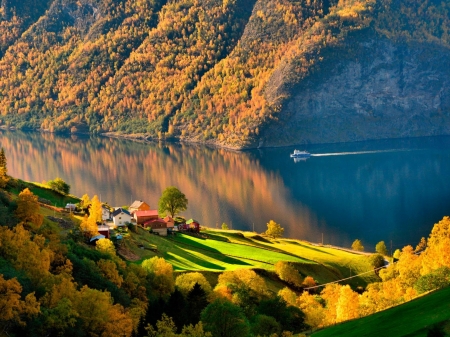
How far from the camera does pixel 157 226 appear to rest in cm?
8138

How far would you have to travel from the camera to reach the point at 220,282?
60.4m

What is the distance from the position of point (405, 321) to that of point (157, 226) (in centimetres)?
5266

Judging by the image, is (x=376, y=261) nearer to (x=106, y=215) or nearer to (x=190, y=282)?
(x=106, y=215)

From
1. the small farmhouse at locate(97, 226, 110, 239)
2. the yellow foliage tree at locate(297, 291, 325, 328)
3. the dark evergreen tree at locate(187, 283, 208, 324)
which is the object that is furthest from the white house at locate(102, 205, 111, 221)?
the dark evergreen tree at locate(187, 283, 208, 324)

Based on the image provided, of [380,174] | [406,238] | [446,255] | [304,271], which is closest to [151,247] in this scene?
[304,271]

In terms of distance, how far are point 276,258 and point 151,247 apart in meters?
16.0

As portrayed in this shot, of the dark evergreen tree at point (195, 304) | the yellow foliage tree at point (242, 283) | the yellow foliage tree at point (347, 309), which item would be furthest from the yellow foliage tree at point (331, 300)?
the dark evergreen tree at point (195, 304)

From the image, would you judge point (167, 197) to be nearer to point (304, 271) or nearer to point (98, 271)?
point (304, 271)

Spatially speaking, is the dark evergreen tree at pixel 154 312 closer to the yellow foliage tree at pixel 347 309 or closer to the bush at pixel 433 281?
the yellow foliage tree at pixel 347 309

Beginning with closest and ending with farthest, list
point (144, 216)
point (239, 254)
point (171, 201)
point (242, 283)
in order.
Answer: point (242, 283)
point (239, 254)
point (144, 216)
point (171, 201)

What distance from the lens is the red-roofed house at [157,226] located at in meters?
80.9

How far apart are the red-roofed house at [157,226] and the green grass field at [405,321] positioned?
149 feet

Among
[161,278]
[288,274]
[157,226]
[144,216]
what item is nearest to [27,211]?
[161,278]

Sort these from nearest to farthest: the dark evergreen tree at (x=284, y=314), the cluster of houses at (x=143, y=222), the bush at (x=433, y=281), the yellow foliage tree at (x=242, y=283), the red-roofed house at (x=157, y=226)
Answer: the bush at (x=433, y=281)
the dark evergreen tree at (x=284, y=314)
the yellow foliage tree at (x=242, y=283)
the cluster of houses at (x=143, y=222)
the red-roofed house at (x=157, y=226)
